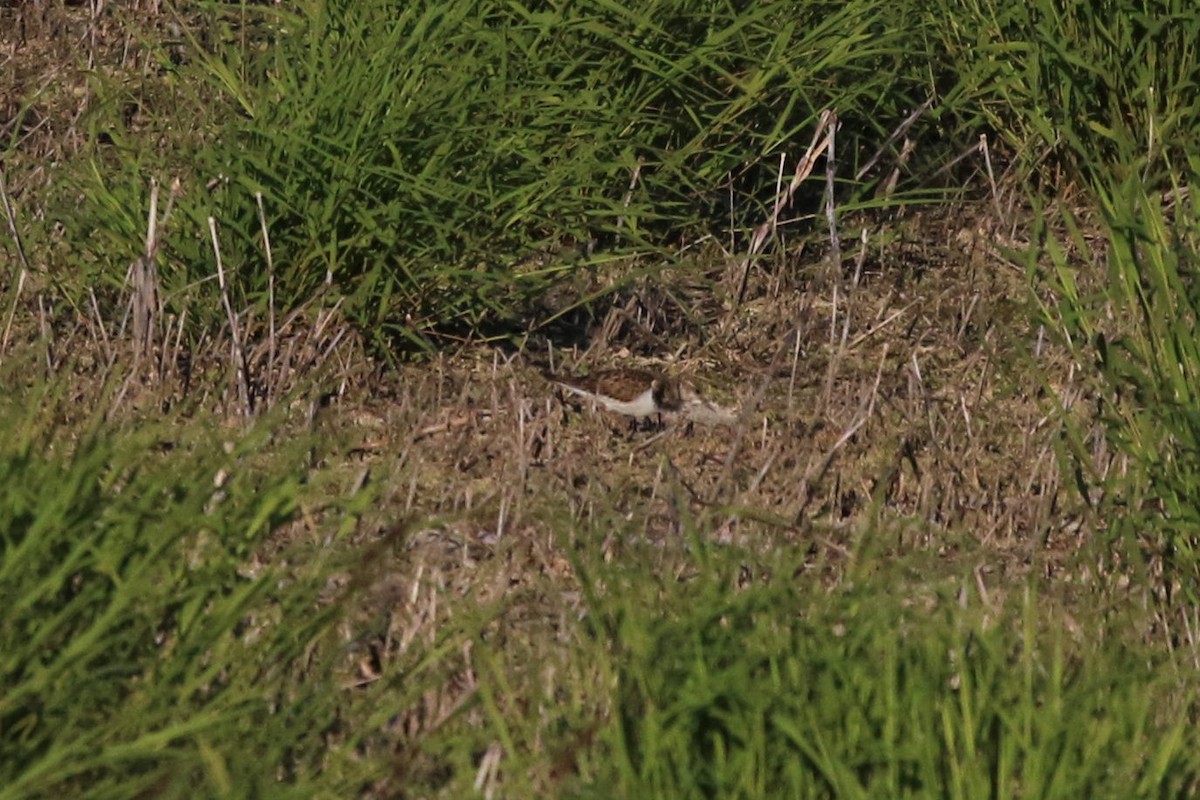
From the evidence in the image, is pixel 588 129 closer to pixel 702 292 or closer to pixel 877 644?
pixel 702 292

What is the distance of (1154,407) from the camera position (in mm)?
3648

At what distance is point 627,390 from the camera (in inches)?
193

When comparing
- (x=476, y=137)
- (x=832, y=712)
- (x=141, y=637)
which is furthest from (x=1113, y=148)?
(x=141, y=637)

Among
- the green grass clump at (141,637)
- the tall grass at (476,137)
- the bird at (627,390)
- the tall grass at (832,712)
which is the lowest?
the bird at (627,390)

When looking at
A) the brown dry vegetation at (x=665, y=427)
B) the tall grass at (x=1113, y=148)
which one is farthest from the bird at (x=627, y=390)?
the tall grass at (x=1113, y=148)

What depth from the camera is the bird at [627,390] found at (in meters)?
4.89

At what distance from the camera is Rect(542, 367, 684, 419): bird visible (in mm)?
4887

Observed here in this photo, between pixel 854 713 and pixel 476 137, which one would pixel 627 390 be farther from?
pixel 854 713

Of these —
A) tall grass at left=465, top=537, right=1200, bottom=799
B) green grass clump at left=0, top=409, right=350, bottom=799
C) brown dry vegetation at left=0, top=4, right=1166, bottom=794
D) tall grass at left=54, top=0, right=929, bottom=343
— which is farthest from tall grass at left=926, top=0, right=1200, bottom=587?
green grass clump at left=0, top=409, right=350, bottom=799

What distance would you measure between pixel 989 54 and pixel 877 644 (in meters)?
3.50

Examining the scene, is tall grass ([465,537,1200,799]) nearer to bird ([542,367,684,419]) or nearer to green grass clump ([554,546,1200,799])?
green grass clump ([554,546,1200,799])

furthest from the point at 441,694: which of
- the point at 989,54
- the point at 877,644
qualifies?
the point at 989,54

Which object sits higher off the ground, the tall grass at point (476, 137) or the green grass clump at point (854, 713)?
the green grass clump at point (854, 713)

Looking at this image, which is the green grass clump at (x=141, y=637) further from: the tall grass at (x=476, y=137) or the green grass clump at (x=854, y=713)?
the tall grass at (x=476, y=137)
